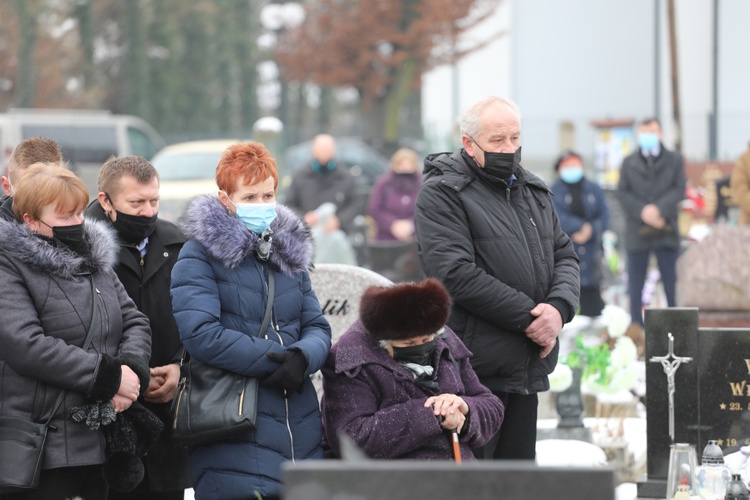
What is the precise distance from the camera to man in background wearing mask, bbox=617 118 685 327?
1160 cm

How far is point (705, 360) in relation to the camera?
6.23 meters

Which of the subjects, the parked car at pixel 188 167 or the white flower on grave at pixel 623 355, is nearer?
the white flower on grave at pixel 623 355

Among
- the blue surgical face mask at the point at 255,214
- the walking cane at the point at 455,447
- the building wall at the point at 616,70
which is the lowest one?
the walking cane at the point at 455,447

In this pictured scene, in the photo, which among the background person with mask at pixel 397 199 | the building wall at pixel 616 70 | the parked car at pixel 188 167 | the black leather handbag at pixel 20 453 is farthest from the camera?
the building wall at pixel 616 70

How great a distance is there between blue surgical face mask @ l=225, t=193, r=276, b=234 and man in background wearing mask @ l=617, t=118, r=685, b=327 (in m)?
7.43

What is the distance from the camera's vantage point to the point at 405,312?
449 centimetres

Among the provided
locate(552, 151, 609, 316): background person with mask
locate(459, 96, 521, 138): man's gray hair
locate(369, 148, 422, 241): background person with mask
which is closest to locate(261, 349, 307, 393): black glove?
locate(459, 96, 521, 138): man's gray hair

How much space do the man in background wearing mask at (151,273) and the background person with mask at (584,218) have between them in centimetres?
688

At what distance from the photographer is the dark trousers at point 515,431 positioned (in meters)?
5.38

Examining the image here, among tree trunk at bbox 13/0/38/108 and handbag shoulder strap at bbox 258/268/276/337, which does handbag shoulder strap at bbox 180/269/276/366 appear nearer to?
handbag shoulder strap at bbox 258/268/276/337

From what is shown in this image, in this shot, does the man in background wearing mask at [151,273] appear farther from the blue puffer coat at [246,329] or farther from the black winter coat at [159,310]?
the blue puffer coat at [246,329]

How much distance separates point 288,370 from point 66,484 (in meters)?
0.88

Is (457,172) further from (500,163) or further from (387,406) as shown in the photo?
(387,406)

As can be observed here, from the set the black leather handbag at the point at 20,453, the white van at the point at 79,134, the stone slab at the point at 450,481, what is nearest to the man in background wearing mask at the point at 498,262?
the black leather handbag at the point at 20,453
